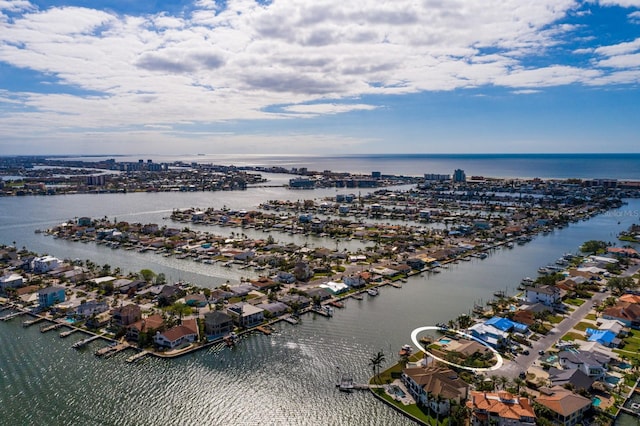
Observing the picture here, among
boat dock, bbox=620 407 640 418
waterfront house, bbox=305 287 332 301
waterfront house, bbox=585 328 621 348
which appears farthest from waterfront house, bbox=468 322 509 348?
waterfront house, bbox=305 287 332 301

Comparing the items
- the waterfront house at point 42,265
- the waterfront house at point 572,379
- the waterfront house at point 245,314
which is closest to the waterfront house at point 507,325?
the waterfront house at point 572,379

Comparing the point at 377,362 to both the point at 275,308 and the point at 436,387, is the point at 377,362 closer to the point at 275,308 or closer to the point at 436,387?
the point at 436,387

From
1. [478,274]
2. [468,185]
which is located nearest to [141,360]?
[478,274]

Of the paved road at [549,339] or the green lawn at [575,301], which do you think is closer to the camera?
the paved road at [549,339]

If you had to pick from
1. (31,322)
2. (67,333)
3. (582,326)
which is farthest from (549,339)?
(31,322)

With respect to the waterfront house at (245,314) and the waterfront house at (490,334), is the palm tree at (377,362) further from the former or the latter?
the waterfront house at (245,314)

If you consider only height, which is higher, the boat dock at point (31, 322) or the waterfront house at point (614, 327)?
the waterfront house at point (614, 327)
